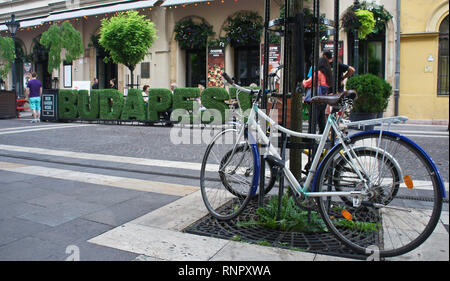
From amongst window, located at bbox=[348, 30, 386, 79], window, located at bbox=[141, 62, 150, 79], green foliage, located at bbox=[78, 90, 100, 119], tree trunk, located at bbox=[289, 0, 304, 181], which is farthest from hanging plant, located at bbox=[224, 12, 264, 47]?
tree trunk, located at bbox=[289, 0, 304, 181]

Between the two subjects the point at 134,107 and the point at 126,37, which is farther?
the point at 126,37

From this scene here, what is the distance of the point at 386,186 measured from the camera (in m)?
2.90

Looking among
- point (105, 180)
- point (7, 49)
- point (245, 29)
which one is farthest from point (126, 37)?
point (105, 180)

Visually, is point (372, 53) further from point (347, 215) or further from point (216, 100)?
point (347, 215)

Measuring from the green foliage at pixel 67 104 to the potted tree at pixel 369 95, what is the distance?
387 inches

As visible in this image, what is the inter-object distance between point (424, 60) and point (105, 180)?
14.9m

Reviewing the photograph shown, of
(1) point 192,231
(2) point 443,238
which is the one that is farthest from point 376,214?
(1) point 192,231

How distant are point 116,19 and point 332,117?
14477 mm

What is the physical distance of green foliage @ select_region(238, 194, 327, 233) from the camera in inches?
133

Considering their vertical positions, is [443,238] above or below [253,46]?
below

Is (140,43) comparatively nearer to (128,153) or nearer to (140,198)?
(128,153)

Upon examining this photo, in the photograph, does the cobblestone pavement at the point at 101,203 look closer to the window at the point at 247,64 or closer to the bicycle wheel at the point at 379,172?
the bicycle wheel at the point at 379,172

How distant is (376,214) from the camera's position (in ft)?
10.5
